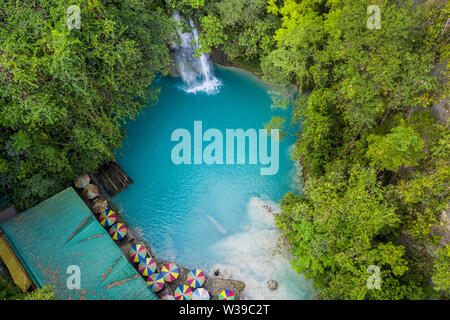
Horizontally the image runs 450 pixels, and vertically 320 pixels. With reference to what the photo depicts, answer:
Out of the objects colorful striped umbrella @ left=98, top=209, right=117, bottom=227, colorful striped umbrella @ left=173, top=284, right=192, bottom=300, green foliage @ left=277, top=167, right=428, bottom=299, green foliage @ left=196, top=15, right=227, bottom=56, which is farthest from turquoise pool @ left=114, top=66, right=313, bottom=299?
green foliage @ left=196, top=15, right=227, bottom=56

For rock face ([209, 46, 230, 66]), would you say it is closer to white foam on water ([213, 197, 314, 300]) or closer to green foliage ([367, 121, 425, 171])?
white foam on water ([213, 197, 314, 300])

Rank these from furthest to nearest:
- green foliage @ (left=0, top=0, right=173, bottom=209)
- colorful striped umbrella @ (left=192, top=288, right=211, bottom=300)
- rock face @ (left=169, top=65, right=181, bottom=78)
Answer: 1. rock face @ (left=169, top=65, right=181, bottom=78)
2. colorful striped umbrella @ (left=192, top=288, right=211, bottom=300)
3. green foliage @ (left=0, top=0, right=173, bottom=209)

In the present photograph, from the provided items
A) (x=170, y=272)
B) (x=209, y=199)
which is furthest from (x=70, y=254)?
(x=209, y=199)

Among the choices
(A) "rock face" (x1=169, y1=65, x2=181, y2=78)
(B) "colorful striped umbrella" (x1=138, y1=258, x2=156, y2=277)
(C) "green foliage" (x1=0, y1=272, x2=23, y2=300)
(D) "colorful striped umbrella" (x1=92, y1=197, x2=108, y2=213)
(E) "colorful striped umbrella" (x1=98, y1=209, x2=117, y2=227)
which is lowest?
(B) "colorful striped umbrella" (x1=138, y1=258, x2=156, y2=277)

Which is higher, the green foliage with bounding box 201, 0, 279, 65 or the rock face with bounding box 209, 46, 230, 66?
the green foliage with bounding box 201, 0, 279, 65

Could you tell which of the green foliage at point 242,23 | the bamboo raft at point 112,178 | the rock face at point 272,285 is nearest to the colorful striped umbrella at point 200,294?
the rock face at point 272,285

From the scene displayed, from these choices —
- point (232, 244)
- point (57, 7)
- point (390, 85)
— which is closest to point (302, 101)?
point (390, 85)

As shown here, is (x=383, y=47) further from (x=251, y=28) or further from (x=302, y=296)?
(x=302, y=296)
